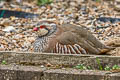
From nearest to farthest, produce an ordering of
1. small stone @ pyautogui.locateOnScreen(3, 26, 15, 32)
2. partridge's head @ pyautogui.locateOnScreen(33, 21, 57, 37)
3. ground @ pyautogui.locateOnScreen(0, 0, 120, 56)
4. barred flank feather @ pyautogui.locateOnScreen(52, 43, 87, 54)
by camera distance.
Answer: barred flank feather @ pyautogui.locateOnScreen(52, 43, 87, 54) < partridge's head @ pyautogui.locateOnScreen(33, 21, 57, 37) < ground @ pyautogui.locateOnScreen(0, 0, 120, 56) < small stone @ pyautogui.locateOnScreen(3, 26, 15, 32)

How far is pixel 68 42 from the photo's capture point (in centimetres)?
540

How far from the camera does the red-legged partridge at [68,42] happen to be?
17.6 feet

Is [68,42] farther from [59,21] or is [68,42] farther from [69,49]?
[59,21]

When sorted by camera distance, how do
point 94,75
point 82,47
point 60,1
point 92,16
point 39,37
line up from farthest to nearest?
point 60,1 → point 92,16 → point 39,37 → point 82,47 → point 94,75

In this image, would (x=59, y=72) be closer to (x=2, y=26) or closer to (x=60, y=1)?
(x=2, y=26)

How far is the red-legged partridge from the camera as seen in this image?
17.6 feet

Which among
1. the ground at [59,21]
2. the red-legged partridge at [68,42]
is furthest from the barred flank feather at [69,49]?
the ground at [59,21]

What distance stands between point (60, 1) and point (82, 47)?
550 centimetres

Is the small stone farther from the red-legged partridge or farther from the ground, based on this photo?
the red-legged partridge

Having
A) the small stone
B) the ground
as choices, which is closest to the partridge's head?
the ground

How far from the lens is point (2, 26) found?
300 inches

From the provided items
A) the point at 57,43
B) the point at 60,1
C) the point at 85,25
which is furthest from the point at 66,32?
the point at 60,1

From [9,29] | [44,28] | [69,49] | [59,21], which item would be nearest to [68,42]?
[69,49]

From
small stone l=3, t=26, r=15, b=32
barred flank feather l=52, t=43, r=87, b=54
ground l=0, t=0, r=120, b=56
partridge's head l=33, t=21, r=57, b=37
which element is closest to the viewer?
barred flank feather l=52, t=43, r=87, b=54
